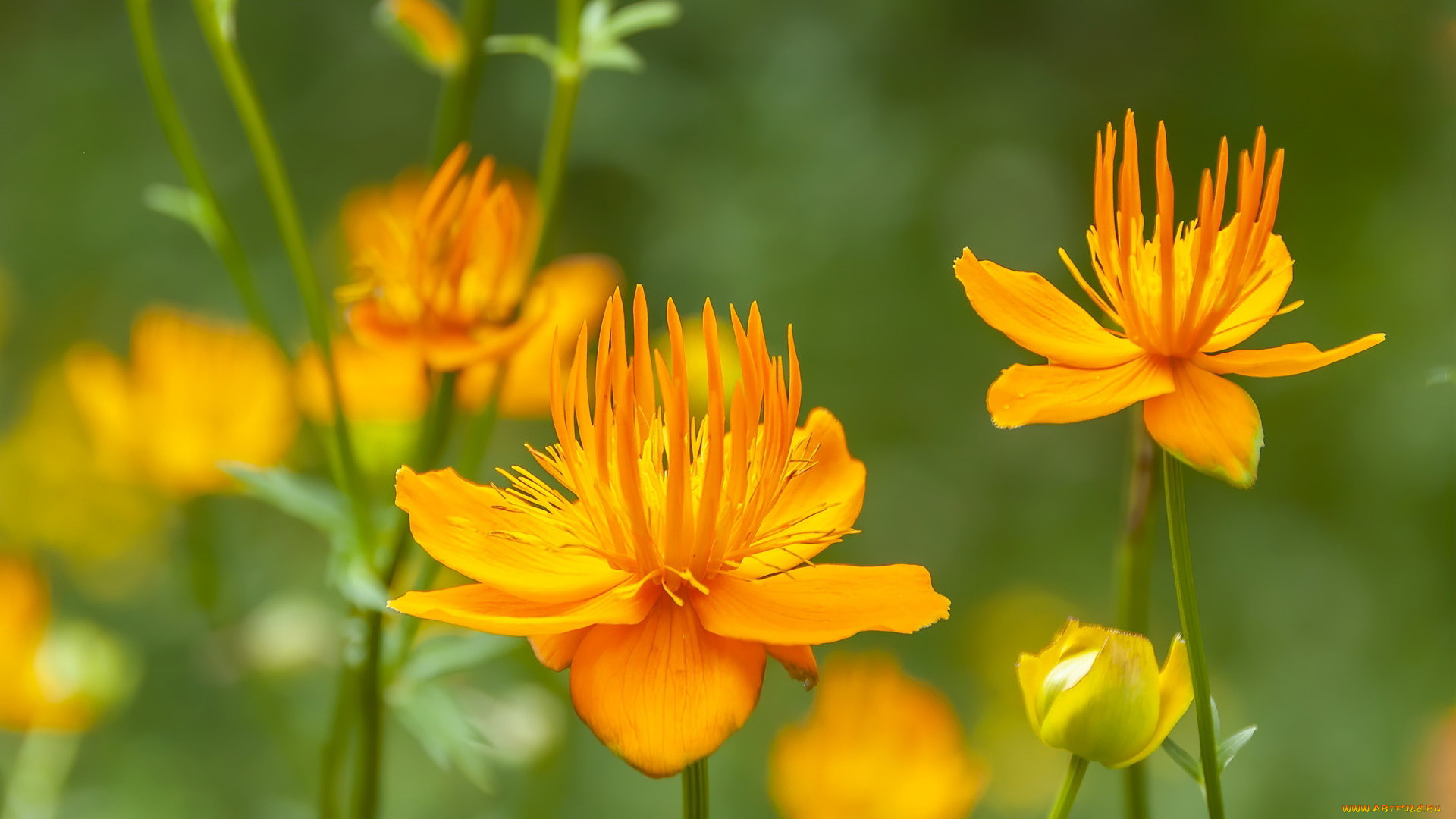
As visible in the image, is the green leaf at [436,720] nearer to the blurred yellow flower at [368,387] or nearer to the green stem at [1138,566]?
the blurred yellow flower at [368,387]

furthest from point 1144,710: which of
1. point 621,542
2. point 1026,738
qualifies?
point 1026,738

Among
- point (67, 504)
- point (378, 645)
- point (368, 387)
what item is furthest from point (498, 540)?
point (67, 504)

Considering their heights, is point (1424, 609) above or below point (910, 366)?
below

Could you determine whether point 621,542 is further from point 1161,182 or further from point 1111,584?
point 1111,584

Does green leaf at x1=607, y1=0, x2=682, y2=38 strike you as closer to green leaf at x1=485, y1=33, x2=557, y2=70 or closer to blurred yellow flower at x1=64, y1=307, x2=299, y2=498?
green leaf at x1=485, y1=33, x2=557, y2=70

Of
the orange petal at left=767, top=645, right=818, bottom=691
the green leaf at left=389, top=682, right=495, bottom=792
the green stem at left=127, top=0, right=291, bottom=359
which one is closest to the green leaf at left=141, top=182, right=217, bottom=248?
the green stem at left=127, top=0, right=291, bottom=359
